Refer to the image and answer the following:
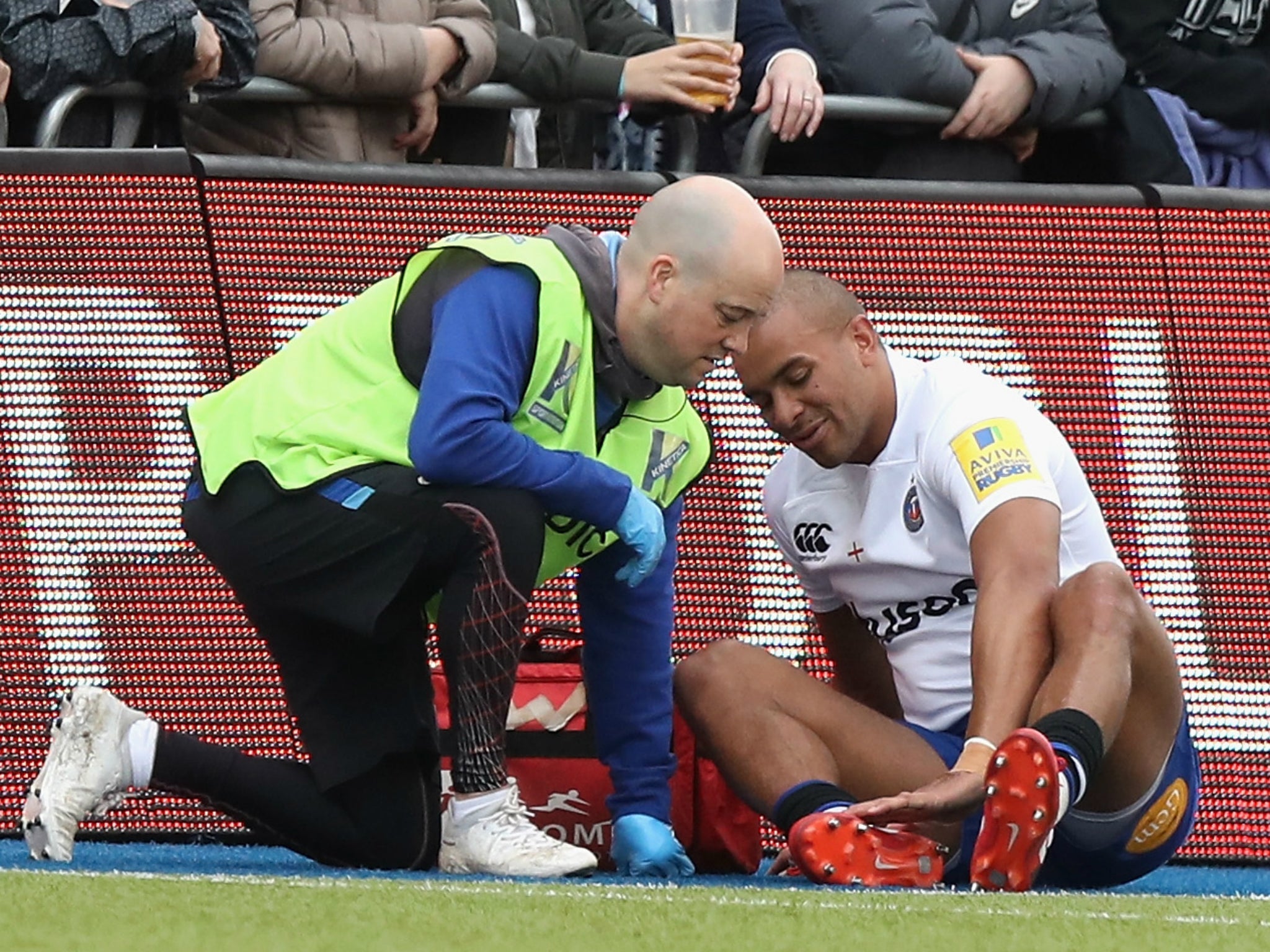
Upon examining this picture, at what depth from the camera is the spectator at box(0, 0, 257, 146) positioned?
18.7 ft

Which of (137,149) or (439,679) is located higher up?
(137,149)

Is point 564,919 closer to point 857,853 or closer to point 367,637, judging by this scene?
point 857,853

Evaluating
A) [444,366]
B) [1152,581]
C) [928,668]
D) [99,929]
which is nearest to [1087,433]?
[1152,581]

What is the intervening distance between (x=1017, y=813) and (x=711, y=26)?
310 cm

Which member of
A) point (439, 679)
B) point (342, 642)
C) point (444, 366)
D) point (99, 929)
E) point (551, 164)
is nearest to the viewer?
point (99, 929)

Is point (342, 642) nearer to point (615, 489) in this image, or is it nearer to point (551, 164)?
point (615, 489)

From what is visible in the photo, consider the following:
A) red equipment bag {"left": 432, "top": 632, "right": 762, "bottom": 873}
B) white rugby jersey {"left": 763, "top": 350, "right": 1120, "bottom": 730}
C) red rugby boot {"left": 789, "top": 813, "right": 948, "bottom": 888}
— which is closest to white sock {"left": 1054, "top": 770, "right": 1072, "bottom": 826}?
red rugby boot {"left": 789, "top": 813, "right": 948, "bottom": 888}

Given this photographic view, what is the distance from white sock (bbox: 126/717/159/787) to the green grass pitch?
0.63m

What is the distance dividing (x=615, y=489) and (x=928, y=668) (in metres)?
0.86

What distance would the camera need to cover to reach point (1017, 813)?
3949 mm

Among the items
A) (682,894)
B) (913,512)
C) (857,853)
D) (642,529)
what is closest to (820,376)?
(913,512)

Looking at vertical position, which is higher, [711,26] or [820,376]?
[711,26]

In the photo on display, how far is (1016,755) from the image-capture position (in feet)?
12.9

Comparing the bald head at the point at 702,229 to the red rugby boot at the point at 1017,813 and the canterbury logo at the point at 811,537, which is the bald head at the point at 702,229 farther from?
the red rugby boot at the point at 1017,813
